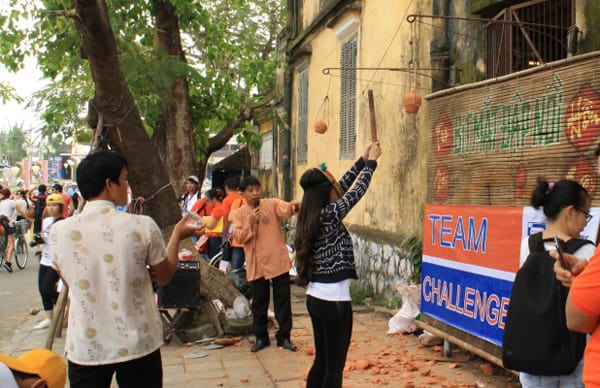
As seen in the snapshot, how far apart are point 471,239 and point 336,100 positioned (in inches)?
272

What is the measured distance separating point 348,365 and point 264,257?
1.49 m

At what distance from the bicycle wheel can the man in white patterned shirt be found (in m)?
13.1

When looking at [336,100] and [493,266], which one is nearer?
[493,266]

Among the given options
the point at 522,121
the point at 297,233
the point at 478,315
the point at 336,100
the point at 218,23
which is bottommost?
the point at 478,315

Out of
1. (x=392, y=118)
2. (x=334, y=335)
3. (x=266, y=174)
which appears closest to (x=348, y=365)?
(x=334, y=335)

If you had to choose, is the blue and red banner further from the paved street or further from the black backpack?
the paved street

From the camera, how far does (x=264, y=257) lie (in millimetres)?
6781

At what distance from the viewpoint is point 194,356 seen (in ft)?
21.8

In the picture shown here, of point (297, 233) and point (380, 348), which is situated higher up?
point (297, 233)

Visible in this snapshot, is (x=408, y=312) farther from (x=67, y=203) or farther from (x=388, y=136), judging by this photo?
(x=67, y=203)

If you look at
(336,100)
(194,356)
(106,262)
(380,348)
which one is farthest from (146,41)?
(106,262)

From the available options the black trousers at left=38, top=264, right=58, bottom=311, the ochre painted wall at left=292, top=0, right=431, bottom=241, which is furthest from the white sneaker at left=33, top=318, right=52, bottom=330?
the ochre painted wall at left=292, top=0, right=431, bottom=241

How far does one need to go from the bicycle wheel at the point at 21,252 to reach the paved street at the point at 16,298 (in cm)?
14

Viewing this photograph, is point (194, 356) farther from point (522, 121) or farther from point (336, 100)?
point (336, 100)
